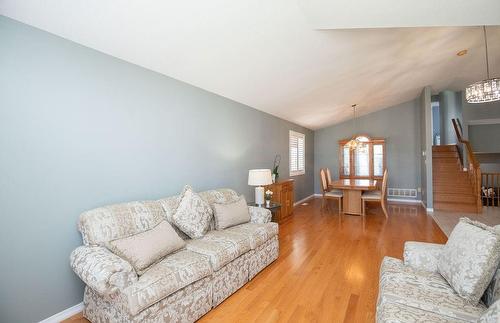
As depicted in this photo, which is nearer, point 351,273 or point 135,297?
point 135,297

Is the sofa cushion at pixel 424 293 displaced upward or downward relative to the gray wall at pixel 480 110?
downward

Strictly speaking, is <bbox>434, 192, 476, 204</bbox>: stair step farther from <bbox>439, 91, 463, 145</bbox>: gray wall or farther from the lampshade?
the lampshade

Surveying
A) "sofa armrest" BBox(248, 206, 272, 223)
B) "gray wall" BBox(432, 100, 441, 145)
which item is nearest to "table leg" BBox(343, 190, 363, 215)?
"sofa armrest" BBox(248, 206, 272, 223)

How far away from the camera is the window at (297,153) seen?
684cm

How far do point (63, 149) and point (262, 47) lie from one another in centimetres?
226

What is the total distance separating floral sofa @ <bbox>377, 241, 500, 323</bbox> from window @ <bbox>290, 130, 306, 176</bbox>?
4.83 meters

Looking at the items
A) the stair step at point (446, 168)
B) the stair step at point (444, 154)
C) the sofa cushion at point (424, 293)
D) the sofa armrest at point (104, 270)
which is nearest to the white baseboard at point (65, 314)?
the sofa armrest at point (104, 270)

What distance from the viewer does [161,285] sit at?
1.75 meters

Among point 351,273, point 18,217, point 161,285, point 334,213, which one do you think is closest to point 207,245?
point 161,285

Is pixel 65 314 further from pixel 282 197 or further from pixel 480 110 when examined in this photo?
pixel 480 110

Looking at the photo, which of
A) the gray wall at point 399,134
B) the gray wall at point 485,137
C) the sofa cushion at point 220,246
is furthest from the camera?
the gray wall at point 485,137

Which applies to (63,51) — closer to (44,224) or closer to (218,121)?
(44,224)

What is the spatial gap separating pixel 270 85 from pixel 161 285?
3.25 meters

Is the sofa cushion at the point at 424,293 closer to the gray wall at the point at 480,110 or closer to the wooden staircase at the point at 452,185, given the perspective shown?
the wooden staircase at the point at 452,185
